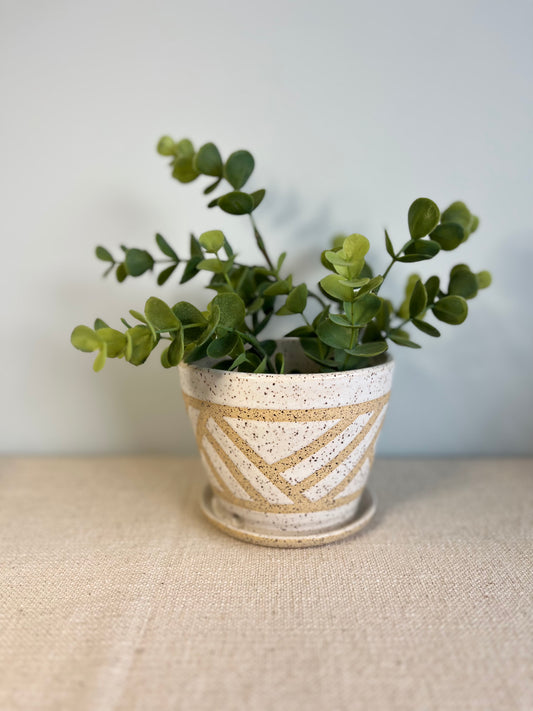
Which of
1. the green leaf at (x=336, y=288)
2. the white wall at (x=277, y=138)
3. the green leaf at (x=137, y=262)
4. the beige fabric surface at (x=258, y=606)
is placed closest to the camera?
the beige fabric surface at (x=258, y=606)

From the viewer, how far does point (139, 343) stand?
459 mm

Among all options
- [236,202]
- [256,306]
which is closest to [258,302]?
[256,306]

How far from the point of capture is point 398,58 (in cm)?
69

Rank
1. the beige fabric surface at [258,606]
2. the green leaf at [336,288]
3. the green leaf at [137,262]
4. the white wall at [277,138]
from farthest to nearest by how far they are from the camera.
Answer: the white wall at [277,138]
the green leaf at [137,262]
the green leaf at [336,288]
the beige fabric surface at [258,606]

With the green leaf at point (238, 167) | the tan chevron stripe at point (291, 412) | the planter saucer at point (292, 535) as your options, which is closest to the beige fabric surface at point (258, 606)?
the planter saucer at point (292, 535)

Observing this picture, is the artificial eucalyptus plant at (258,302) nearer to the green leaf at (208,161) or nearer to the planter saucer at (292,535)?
the green leaf at (208,161)

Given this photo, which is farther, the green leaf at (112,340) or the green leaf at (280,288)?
the green leaf at (280,288)

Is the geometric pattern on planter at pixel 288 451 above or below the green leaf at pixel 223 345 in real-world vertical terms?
below

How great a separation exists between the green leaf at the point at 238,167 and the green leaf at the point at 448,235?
196 millimetres

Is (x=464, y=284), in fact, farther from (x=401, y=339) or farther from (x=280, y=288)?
(x=280, y=288)

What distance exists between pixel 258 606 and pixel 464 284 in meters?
0.36

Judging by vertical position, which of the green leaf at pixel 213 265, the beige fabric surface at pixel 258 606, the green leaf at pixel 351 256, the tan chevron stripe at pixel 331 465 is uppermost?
the green leaf at pixel 351 256

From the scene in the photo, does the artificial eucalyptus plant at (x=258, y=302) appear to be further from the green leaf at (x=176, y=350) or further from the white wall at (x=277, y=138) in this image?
the white wall at (x=277, y=138)

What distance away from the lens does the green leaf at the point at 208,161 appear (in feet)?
1.83
